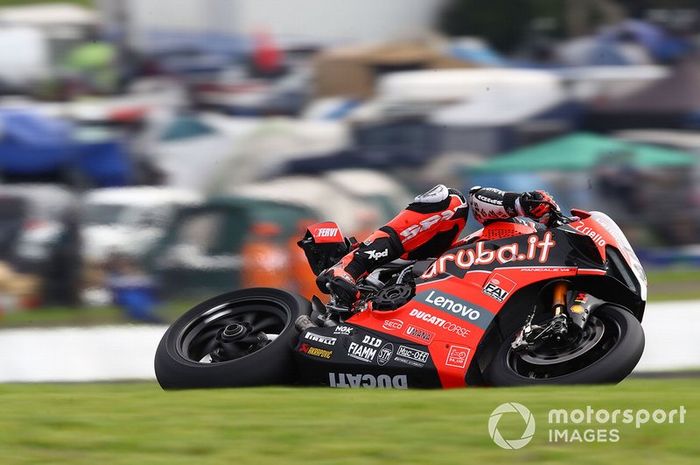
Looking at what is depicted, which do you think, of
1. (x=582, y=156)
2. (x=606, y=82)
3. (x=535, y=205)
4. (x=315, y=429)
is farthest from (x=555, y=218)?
(x=606, y=82)

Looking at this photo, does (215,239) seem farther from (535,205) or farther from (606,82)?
(606,82)

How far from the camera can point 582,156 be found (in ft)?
45.1

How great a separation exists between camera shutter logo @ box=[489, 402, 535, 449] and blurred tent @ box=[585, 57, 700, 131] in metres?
11.1

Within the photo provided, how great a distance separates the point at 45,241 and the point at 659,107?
8569 mm

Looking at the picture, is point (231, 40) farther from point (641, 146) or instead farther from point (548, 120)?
point (641, 146)

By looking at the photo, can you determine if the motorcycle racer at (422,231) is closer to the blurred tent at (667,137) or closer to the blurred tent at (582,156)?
the blurred tent at (582,156)

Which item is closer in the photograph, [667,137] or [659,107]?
[667,137]

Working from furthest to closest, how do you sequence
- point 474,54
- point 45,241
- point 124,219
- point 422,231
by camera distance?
point 474,54 → point 124,219 → point 45,241 → point 422,231

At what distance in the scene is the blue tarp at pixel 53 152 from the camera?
13.8 metres

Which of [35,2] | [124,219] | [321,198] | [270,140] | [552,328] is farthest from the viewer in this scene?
[35,2]

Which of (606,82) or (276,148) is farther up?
(606,82)

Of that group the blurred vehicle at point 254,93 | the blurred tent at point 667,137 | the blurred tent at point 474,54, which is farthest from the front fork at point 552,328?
the blurred tent at point 474,54

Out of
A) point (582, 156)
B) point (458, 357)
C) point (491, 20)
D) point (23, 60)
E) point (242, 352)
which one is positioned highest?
point (458, 357)

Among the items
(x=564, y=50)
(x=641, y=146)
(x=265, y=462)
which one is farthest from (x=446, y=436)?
(x=564, y=50)
